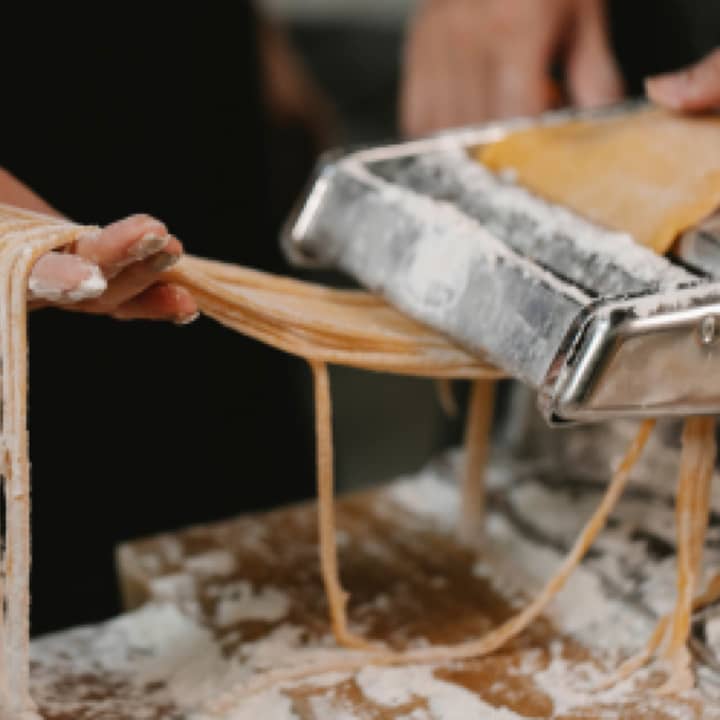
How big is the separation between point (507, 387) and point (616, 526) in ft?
1.45

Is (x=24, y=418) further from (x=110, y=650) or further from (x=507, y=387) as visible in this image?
(x=507, y=387)

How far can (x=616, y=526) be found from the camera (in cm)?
126

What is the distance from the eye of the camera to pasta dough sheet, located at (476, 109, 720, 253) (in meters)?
0.96

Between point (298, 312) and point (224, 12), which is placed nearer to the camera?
point (298, 312)

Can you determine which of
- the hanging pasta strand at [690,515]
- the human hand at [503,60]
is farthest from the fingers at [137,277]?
the human hand at [503,60]

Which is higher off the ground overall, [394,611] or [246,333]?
[246,333]

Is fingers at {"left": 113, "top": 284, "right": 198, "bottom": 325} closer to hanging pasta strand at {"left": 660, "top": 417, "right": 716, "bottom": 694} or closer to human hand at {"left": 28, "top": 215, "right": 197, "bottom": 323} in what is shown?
human hand at {"left": 28, "top": 215, "right": 197, "bottom": 323}

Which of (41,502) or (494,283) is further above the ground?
(494,283)

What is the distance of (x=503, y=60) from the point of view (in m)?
1.57

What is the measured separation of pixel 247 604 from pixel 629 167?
593 millimetres

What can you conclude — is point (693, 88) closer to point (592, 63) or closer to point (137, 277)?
point (592, 63)

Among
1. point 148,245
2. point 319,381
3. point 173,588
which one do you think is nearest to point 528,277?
point 319,381

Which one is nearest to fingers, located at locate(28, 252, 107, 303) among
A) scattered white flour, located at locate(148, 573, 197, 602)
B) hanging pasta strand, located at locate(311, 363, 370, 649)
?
hanging pasta strand, located at locate(311, 363, 370, 649)

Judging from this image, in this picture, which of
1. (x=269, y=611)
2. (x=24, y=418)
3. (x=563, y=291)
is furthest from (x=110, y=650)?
(x=563, y=291)
